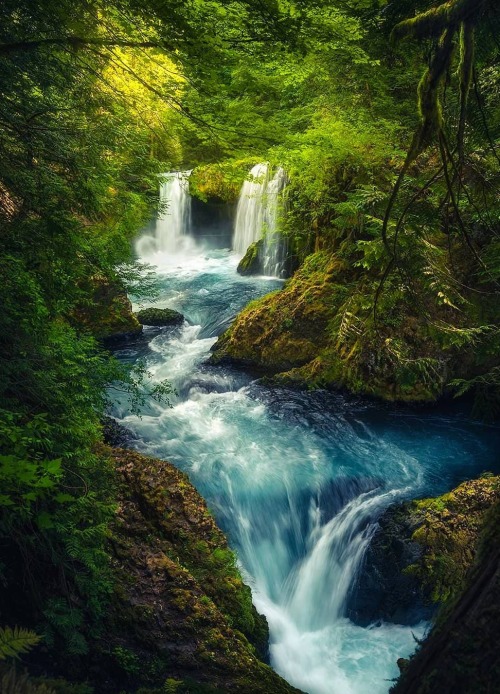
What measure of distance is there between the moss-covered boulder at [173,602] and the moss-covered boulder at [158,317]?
8547mm

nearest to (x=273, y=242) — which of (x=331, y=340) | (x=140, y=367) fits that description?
(x=331, y=340)

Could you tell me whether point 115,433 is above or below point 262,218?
below

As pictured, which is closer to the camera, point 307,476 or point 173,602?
point 173,602

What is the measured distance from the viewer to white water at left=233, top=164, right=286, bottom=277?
15.9 m

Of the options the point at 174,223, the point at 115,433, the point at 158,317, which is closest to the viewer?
the point at 115,433

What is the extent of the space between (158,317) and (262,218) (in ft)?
25.5

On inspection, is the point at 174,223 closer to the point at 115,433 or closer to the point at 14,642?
the point at 115,433

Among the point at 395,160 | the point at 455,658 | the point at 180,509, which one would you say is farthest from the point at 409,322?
the point at 455,658

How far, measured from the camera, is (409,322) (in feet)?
31.0

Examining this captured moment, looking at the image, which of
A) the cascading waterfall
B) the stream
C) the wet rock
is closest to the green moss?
the stream

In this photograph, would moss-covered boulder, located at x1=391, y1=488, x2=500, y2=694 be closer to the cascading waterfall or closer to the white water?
the white water

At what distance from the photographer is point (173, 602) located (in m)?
4.37

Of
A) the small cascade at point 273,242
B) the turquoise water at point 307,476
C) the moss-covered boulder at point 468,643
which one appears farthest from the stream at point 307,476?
the small cascade at point 273,242

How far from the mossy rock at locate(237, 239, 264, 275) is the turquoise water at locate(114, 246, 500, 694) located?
6927 mm
